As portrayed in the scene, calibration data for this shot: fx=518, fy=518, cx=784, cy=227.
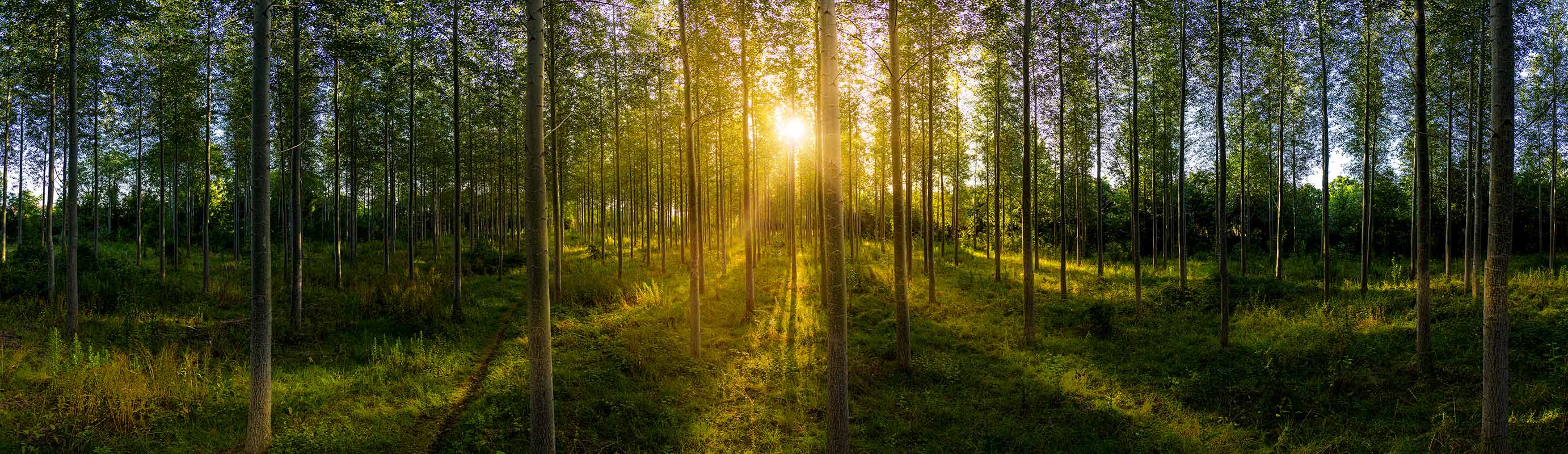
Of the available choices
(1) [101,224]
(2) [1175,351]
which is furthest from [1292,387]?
(1) [101,224]

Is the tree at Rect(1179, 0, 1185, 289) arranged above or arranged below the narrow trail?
above

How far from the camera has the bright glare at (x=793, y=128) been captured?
18188 millimetres

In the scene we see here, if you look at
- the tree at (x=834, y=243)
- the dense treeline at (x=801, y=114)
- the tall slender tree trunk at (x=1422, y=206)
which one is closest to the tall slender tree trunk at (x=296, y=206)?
the dense treeline at (x=801, y=114)

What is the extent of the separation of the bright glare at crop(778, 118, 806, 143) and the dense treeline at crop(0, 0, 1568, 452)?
17 cm

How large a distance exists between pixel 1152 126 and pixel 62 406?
84.9ft

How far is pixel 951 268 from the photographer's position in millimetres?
21562

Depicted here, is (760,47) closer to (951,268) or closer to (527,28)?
(527,28)

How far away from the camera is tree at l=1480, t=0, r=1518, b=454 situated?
5395mm

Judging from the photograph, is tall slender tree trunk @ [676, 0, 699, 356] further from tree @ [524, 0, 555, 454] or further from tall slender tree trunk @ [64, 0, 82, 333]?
tall slender tree trunk @ [64, 0, 82, 333]

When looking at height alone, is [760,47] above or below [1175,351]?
above

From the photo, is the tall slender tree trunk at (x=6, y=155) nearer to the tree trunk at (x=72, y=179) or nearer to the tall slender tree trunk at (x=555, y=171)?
the tree trunk at (x=72, y=179)

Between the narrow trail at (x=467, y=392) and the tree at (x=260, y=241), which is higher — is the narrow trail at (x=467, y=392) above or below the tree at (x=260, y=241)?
below

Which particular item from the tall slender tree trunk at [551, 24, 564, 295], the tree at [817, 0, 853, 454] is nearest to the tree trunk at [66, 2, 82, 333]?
the tall slender tree trunk at [551, 24, 564, 295]

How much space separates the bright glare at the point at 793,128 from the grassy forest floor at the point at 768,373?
21.3 ft
